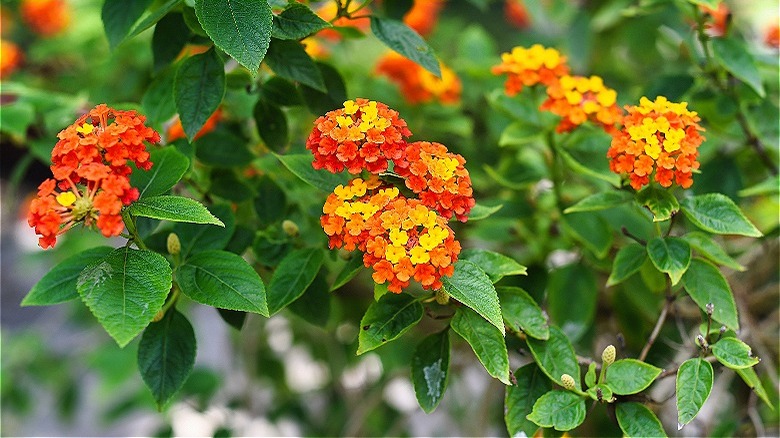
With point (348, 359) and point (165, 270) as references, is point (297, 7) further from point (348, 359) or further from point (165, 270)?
point (348, 359)

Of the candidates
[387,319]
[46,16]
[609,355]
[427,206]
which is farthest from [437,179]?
[46,16]

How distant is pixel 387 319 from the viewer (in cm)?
83

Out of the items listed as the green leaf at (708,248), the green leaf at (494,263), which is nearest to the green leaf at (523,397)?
the green leaf at (494,263)

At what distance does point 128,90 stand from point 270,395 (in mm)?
902

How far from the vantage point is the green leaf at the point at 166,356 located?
2.87 feet

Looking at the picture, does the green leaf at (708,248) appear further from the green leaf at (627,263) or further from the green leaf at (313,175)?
the green leaf at (313,175)

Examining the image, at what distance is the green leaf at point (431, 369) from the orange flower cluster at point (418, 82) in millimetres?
694

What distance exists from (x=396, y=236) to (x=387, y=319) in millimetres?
116

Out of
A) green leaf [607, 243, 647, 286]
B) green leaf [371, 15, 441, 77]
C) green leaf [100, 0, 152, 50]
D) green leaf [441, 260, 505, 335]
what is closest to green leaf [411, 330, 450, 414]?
green leaf [441, 260, 505, 335]

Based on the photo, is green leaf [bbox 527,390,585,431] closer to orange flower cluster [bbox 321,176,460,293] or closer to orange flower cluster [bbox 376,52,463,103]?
orange flower cluster [bbox 321,176,460,293]

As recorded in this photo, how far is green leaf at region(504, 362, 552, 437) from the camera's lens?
87 centimetres

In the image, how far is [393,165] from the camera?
0.87 metres

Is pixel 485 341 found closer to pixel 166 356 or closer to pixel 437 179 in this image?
pixel 437 179

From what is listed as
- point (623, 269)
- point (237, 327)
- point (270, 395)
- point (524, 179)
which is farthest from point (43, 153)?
point (270, 395)
